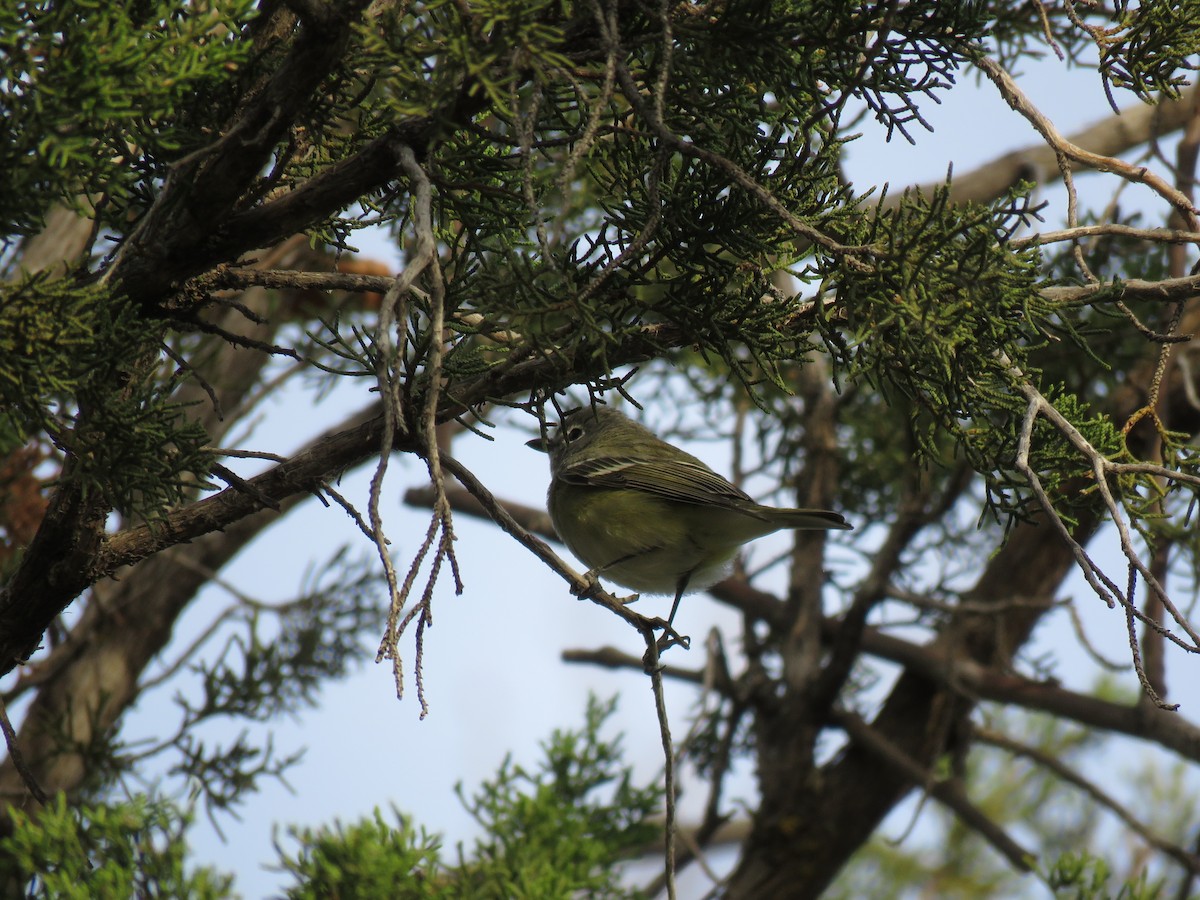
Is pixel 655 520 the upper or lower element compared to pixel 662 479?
lower

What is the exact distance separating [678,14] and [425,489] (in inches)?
176

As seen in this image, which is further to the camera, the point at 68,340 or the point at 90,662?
the point at 90,662

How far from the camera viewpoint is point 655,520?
474cm

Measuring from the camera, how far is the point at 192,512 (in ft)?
8.24

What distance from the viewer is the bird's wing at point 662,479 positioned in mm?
4625

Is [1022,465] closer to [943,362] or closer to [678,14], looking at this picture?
[943,362]

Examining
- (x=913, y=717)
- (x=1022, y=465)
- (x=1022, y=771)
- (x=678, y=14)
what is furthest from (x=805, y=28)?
(x=1022, y=771)

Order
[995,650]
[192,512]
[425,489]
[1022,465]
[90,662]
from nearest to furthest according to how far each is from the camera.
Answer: [1022,465] → [192,512] → [90,662] → [995,650] → [425,489]

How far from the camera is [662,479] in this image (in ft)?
15.7

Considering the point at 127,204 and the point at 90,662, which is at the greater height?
the point at 127,204

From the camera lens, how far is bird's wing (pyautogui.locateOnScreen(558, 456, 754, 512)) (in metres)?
4.62

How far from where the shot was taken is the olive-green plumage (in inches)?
183

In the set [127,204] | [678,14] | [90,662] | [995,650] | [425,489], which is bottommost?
[90,662]

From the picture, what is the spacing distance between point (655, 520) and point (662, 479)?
0.19 meters
